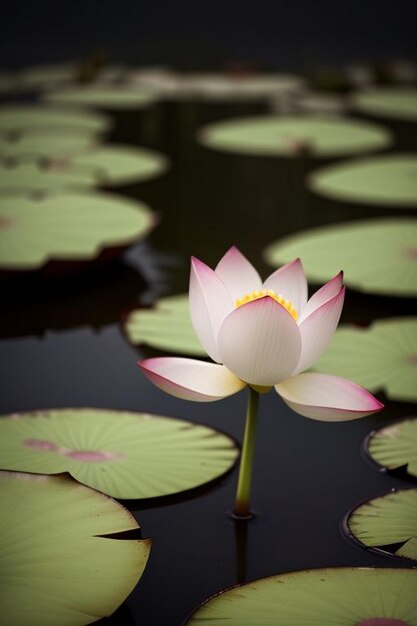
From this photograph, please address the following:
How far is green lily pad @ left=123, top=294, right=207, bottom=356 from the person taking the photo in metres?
1.39

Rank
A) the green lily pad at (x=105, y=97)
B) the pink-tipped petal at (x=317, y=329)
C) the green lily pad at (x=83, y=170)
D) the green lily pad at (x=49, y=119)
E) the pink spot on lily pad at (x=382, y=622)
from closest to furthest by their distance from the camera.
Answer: the pink spot on lily pad at (x=382, y=622)
the pink-tipped petal at (x=317, y=329)
the green lily pad at (x=83, y=170)
the green lily pad at (x=49, y=119)
the green lily pad at (x=105, y=97)

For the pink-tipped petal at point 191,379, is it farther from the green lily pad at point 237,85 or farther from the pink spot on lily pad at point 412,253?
the green lily pad at point 237,85

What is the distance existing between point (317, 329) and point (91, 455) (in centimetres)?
33

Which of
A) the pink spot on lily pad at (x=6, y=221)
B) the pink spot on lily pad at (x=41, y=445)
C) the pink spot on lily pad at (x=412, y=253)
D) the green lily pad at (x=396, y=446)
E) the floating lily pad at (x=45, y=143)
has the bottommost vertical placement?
the green lily pad at (x=396, y=446)

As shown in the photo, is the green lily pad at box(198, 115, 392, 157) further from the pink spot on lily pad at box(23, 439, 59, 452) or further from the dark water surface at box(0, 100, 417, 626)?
the pink spot on lily pad at box(23, 439, 59, 452)

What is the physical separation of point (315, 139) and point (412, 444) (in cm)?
196

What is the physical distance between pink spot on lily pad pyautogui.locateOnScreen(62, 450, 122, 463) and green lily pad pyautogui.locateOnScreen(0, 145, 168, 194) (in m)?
1.24

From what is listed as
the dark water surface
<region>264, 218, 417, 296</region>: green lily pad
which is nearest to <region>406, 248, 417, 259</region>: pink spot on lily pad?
<region>264, 218, 417, 296</region>: green lily pad

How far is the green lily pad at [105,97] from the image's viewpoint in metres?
3.57

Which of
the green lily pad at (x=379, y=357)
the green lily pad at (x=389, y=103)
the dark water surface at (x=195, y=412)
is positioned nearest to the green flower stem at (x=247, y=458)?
the dark water surface at (x=195, y=412)

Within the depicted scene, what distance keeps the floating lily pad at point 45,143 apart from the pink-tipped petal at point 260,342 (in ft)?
5.94

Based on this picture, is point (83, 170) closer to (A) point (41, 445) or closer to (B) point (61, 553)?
(A) point (41, 445)

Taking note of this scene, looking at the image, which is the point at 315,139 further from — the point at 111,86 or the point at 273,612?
the point at 273,612

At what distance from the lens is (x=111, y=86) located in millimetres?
4004
